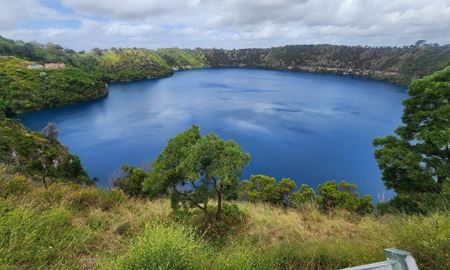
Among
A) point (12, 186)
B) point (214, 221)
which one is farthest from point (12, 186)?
point (214, 221)

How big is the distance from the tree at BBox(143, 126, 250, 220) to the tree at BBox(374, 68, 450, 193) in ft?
29.0

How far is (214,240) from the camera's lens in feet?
20.8

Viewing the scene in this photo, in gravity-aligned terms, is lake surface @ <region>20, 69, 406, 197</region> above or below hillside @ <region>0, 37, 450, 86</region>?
below

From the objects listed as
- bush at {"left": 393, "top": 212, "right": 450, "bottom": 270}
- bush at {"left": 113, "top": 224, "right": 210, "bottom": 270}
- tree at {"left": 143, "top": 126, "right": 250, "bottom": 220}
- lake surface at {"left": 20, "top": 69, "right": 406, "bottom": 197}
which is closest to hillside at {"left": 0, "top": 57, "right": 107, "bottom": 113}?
lake surface at {"left": 20, "top": 69, "right": 406, "bottom": 197}

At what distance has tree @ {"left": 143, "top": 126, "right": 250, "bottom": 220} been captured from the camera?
6918 millimetres

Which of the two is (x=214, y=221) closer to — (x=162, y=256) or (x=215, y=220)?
(x=215, y=220)

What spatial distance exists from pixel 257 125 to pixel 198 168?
54786mm

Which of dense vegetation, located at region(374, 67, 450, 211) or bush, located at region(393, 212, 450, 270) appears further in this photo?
dense vegetation, located at region(374, 67, 450, 211)

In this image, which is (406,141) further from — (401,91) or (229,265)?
(401,91)

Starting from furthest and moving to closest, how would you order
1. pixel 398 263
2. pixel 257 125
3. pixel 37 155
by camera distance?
pixel 257 125, pixel 37 155, pixel 398 263

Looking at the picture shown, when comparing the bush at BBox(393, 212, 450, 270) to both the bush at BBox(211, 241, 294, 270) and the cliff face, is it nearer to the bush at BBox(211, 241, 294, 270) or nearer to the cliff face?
the bush at BBox(211, 241, 294, 270)

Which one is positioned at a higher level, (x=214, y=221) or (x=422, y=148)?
(x=214, y=221)

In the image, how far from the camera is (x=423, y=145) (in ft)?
41.2

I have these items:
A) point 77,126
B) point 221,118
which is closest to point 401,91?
point 221,118
